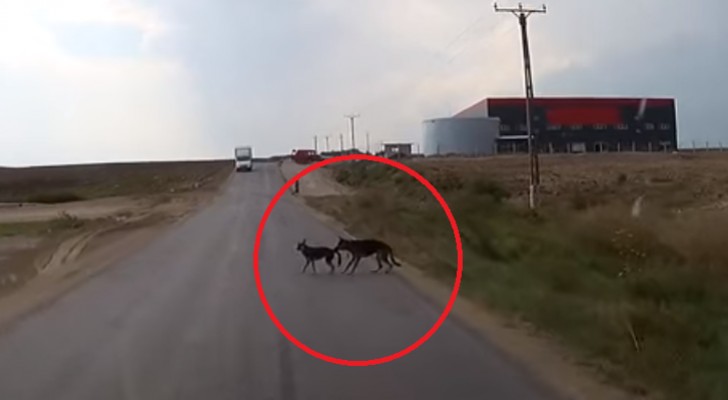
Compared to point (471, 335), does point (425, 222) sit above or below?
above

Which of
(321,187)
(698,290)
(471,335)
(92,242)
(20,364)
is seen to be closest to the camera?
(20,364)

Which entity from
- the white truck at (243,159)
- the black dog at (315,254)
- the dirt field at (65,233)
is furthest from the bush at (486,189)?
the white truck at (243,159)

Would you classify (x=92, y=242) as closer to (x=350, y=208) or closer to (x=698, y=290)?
(x=350, y=208)

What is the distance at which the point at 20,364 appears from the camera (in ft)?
30.8

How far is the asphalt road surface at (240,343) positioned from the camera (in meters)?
7.98

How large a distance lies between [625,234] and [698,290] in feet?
19.2

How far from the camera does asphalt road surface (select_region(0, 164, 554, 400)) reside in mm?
7977

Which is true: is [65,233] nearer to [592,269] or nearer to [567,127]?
[592,269]

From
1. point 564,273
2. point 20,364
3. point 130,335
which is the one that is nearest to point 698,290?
point 564,273

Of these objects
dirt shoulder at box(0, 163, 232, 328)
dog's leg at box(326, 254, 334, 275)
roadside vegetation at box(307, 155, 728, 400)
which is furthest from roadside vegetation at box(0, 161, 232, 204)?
dog's leg at box(326, 254, 334, 275)

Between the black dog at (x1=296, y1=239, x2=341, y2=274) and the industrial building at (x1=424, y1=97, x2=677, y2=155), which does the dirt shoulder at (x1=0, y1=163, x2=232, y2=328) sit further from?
the industrial building at (x1=424, y1=97, x2=677, y2=155)

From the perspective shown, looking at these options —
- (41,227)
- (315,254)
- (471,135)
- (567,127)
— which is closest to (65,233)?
(41,227)

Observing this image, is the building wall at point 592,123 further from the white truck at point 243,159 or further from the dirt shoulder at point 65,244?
the dirt shoulder at point 65,244

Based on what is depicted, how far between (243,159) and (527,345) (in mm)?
83154
